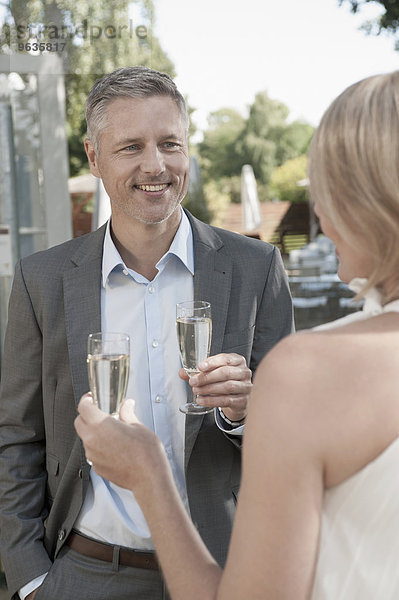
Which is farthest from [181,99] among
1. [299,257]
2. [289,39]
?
[289,39]

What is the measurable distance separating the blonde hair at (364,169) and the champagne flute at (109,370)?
24.5 inches

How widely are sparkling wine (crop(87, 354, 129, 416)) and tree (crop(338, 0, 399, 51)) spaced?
14.8 feet

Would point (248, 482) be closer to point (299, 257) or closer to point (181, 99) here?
point (181, 99)

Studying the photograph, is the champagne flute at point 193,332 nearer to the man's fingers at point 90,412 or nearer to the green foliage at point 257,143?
the man's fingers at point 90,412

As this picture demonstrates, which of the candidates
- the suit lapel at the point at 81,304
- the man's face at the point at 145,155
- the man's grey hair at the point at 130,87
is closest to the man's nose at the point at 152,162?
the man's face at the point at 145,155

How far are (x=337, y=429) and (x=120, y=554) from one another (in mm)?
1212

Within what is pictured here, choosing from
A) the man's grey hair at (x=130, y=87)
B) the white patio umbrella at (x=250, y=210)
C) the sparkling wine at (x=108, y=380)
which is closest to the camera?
the sparkling wine at (x=108, y=380)

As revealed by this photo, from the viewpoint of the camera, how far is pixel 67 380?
2223 mm

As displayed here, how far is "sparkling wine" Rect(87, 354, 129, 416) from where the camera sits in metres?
1.54

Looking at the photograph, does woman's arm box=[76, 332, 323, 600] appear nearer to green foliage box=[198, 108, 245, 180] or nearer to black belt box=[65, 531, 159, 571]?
black belt box=[65, 531, 159, 571]

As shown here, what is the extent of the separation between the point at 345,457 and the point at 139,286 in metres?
1.36

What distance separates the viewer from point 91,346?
5.33 feet

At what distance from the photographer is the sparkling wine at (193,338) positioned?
1.96 metres

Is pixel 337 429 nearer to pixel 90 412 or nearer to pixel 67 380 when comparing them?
pixel 90 412
